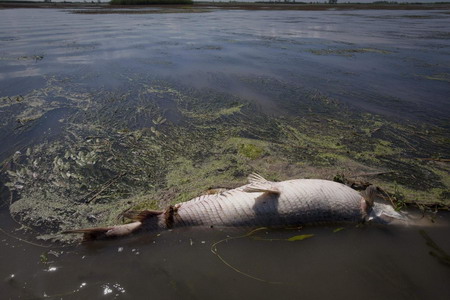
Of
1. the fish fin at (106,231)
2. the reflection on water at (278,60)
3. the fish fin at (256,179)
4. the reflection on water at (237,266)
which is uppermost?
the reflection on water at (278,60)

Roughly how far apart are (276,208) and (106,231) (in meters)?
2.04

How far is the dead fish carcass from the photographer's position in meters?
3.49

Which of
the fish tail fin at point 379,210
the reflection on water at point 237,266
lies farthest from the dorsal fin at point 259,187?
the fish tail fin at point 379,210

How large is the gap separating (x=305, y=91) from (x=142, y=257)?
6.30 meters

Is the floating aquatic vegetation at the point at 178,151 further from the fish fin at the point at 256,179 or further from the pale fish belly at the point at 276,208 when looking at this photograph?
the pale fish belly at the point at 276,208

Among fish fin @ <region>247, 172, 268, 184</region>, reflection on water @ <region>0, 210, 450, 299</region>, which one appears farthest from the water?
fish fin @ <region>247, 172, 268, 184</region>

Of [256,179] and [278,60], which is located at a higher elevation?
[278,60]

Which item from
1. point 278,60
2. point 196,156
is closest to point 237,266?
point 196,156

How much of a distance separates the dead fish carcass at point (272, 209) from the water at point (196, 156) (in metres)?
0.17

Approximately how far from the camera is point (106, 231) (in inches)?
126

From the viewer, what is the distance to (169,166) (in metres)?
4.69

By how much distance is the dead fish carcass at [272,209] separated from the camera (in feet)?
11.5

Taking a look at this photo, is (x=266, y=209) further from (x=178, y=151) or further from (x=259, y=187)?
(x=178, y=151)

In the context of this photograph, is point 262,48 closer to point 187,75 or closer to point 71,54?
point 187,75
